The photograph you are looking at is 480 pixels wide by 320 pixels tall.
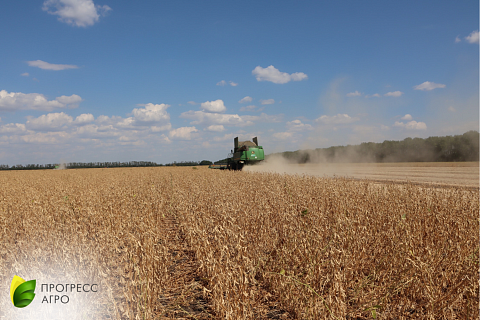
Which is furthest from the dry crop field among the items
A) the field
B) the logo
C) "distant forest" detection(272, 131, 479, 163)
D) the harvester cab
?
"distant forest" detection(272, 131, 479, 163)

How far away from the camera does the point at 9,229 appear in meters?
5.93

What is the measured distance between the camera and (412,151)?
44688 mm

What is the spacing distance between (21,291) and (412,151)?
52.0 meters

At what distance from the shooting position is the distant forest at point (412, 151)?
123ft

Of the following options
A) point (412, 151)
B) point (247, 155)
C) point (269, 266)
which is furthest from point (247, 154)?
point (412, 151)

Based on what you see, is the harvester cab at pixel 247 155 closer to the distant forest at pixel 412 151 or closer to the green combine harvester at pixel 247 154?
the green combine harvester at pixel 247 154

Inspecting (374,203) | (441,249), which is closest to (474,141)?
(374,203)

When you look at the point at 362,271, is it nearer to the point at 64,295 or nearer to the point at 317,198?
the point at 317,198

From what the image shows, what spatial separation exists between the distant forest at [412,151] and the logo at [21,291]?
1270 inches

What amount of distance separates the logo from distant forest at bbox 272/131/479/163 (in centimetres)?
3226

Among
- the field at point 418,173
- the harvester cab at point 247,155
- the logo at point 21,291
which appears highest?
the harvester cab at point 247,155

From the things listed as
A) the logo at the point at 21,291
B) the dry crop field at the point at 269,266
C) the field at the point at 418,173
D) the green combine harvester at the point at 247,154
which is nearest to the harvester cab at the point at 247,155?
the green combine harvester at the point at 247,154

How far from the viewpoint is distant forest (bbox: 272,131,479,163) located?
37.6 m

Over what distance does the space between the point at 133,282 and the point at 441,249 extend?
4231 millimetres
